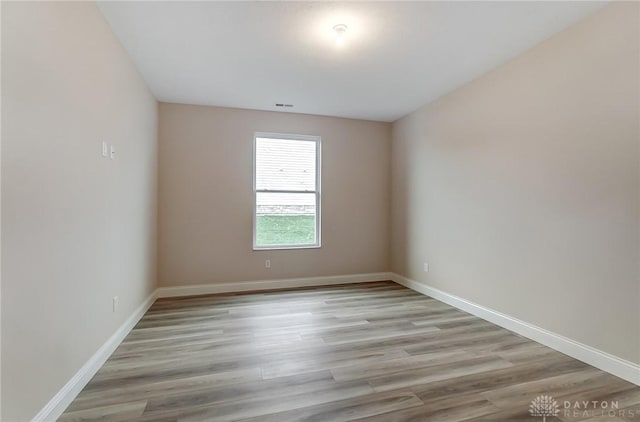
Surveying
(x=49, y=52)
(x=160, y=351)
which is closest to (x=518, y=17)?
(x=49, y=52)

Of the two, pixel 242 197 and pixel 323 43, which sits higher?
pixel 323 43

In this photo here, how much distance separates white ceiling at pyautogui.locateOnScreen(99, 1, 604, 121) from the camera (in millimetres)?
2191

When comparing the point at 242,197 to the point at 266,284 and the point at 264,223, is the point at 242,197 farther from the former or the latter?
the point at 266,284

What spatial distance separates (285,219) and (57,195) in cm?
308

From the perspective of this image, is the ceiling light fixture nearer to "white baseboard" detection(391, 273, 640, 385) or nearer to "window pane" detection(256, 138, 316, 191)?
"window pane" detection(256, 138, 316, 191)

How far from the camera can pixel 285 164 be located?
4566 millimetres

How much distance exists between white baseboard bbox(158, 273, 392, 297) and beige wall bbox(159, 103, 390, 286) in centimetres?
7

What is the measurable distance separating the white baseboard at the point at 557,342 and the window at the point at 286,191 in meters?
2.19

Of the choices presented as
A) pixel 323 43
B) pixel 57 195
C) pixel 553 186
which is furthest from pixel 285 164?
pixel 553 186

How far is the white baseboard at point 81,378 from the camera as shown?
157 cm

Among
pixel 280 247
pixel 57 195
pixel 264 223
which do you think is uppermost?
pixel 57 195

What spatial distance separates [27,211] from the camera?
4.65ft

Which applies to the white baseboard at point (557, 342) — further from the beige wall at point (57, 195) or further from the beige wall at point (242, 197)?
the beige wall at point (57, 195)

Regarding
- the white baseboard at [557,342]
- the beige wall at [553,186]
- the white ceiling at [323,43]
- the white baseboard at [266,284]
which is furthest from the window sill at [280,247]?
the white ceiling at [323,43]
